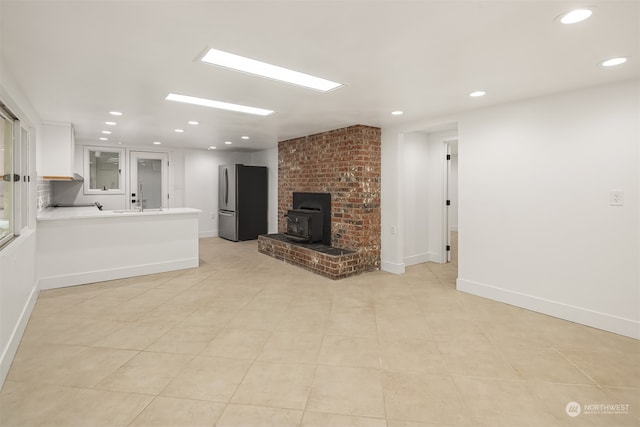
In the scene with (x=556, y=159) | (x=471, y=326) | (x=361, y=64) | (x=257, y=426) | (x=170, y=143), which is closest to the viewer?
(x=257, y=426)

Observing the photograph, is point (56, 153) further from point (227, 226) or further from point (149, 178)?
point (227, 226)

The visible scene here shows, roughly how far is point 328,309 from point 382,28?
262 cm

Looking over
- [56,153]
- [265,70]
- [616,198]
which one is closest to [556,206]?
[616,198]

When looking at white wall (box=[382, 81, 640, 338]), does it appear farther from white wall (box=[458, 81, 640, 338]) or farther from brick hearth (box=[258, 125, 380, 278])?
brick hearth (box=[258, 125, 380, 278])

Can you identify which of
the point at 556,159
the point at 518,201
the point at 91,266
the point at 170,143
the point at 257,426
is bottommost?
the point at 257,426

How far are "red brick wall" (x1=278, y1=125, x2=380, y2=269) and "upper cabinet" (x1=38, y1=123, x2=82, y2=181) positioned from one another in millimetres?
3688

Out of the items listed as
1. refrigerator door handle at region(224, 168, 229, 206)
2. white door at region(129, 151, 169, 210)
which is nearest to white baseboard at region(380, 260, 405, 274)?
refrigerator door handle at region(224, 168, 229, 206)

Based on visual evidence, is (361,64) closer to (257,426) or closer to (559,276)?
(257,426)

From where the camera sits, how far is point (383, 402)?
2.00m

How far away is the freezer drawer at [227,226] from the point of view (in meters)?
7.82

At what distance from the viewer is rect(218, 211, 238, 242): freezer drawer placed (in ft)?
25.7

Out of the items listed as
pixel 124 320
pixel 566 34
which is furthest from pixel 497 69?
pixel 124 320

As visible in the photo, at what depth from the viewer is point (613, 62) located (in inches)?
98.8

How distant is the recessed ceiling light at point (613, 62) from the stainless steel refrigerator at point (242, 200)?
21.4 ft
